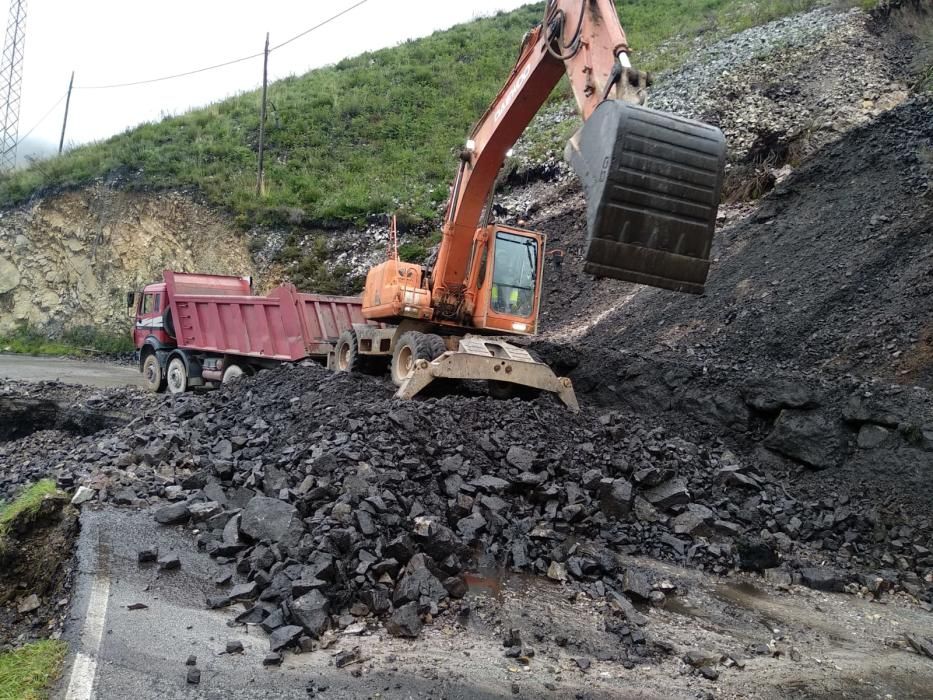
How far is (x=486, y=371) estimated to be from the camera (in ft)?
25.7

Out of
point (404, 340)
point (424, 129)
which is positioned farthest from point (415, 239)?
point (404, 340)

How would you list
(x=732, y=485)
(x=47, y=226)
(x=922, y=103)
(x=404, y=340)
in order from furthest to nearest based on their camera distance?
(x=47, y=226), (x=922, y=103), (x=404, y=340), (x=732, y=485)

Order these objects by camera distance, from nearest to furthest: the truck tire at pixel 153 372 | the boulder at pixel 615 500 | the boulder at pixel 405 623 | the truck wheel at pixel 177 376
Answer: the boulder at pixel 405 623, the boulder at pixel 615 500, the truck wheel at pixel 177 376, the truck tire at pixel 153 372

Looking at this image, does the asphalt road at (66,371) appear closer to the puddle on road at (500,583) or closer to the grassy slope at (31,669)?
the grassy slope at (31,669)

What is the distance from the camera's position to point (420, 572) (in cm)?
421

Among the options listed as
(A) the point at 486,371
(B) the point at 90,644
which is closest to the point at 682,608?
(B) the point at 90,644

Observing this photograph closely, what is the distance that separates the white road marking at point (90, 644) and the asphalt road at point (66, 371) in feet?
38.1

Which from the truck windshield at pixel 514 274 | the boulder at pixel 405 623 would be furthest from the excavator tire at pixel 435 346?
the boulder at pixel 405 623

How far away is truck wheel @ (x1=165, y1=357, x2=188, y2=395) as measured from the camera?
1298 cm

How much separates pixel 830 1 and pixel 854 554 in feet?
59.6

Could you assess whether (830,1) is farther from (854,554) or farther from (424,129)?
(854,554)

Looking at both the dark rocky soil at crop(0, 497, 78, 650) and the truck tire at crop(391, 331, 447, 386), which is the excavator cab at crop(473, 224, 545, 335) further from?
the dark rocky soil at crop(0, 497, 78, 650)

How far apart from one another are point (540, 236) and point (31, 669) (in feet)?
22.9

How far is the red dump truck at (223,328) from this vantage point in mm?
11500
